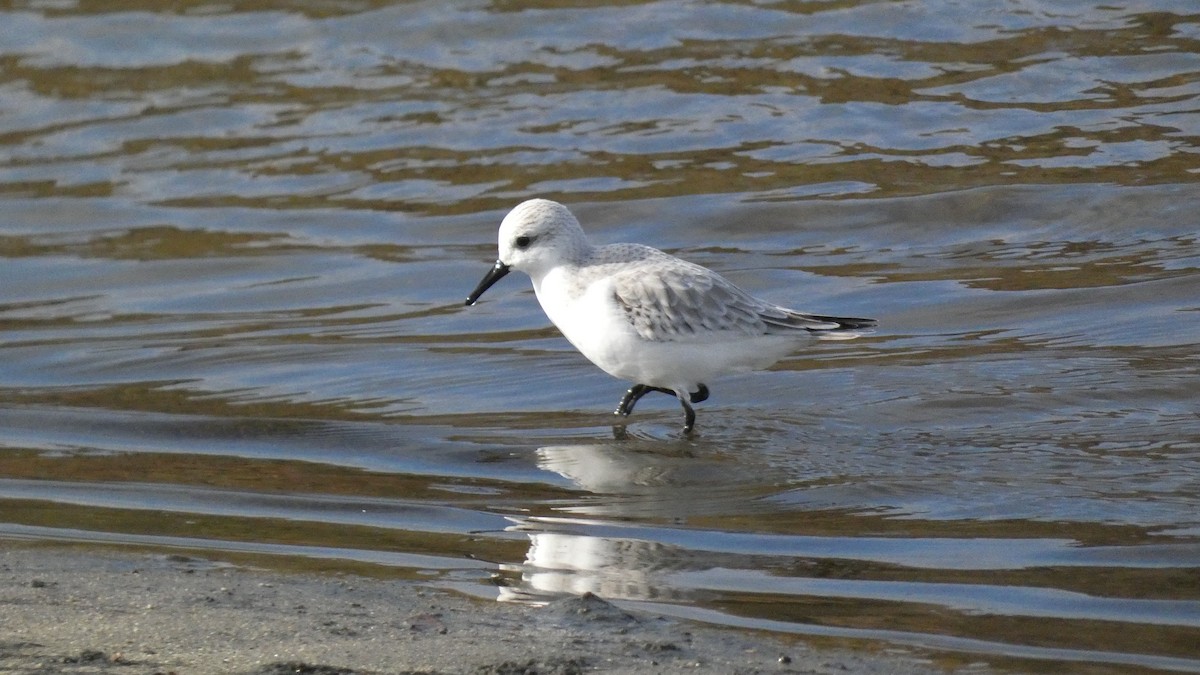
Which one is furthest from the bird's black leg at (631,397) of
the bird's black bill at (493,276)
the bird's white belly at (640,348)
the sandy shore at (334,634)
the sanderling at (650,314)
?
the sandy shore at (334,634)

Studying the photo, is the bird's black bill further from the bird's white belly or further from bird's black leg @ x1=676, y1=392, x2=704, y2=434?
bird's black leg @ x1=676, y1=392, x2=704, y2=434

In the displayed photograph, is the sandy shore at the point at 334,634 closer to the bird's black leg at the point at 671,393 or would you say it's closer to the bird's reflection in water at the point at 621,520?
the bird's reflection in water at the point at 621,520

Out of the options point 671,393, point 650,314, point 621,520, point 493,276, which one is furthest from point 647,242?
point 621,520

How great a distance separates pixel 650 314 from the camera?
681 centimetres

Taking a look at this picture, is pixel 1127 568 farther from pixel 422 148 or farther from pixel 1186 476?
pixel 422 148

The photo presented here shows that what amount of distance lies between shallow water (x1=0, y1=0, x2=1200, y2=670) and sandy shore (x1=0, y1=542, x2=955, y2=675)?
0.94 ft

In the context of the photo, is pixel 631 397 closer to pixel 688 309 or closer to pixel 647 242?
pixel 688 309

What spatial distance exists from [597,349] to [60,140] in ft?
28.1

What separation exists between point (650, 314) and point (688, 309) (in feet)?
0.61

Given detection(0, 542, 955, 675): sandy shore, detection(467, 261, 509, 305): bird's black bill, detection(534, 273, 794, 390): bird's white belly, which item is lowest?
detection(0, 542, 955, 675): sandy shore

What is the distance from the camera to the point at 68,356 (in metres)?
A: 8.80

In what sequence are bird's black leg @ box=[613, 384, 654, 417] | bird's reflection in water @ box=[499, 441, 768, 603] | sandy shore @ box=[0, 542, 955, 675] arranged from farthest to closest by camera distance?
bird's black leg @ box=[613, 384, 654, 417], bird's reflection in water @ box=[499, 441, 768, 603], sandy shore @ box=[0, 542, 955, 675]

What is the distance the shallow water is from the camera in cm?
533

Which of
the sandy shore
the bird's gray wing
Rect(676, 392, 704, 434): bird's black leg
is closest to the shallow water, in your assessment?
Rect(676, 392, 704, 434): bird's black leg
